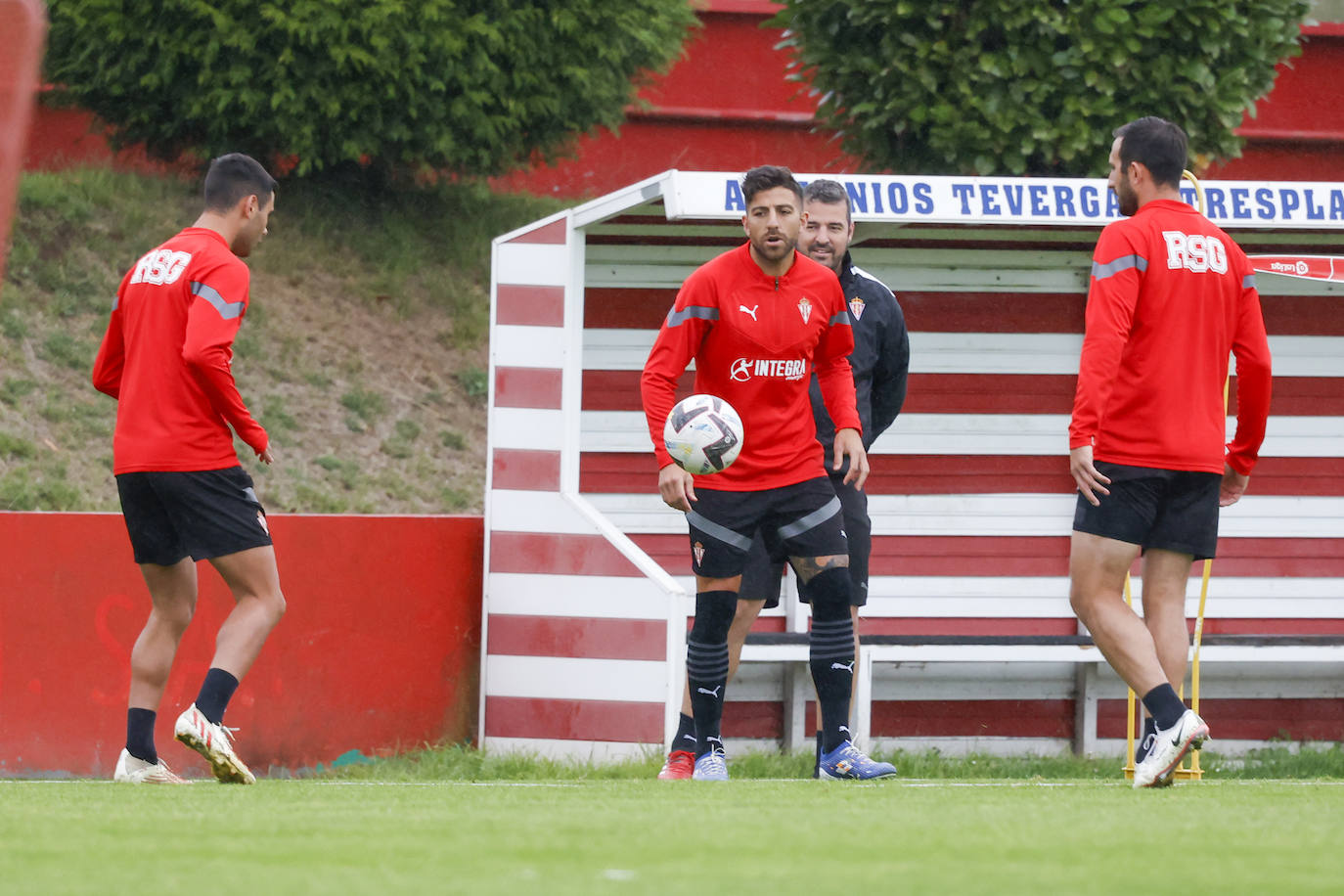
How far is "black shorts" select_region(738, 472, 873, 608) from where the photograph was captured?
21.6 feet

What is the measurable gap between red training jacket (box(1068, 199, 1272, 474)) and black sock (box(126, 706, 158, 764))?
3.15 meters

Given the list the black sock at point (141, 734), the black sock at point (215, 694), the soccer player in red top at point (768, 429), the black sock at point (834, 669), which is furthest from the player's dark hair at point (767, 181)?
the black sock at point (141, 734)

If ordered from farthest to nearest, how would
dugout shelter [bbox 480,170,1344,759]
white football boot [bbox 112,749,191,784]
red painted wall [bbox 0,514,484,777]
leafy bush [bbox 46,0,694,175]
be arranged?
leafy bush [bbox 46,0,694,175]
dugout shelter [bbox 480,170,1344,759]
red painted wall [bbox 0,514,484,777]
white football boot [bbox 112,749,191,784]

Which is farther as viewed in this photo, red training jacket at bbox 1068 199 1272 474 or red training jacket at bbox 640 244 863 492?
red training jacket at bbox 640 244 863 492

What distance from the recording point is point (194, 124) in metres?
14.0

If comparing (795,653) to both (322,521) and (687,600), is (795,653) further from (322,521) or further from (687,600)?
(322,521)

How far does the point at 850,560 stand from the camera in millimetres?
6633

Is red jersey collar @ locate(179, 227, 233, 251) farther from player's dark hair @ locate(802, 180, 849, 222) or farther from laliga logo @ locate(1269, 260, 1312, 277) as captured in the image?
laliga logo @ locate(1269, 260, 1312, 277)

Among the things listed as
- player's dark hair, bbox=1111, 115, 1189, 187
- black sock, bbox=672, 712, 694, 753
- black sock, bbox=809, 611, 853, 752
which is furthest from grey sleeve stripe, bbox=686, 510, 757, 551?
player's dark hair, bbox=1111, 115, 1189, 187

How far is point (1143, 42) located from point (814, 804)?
694 cm

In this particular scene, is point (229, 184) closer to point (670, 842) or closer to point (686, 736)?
point (686, 736)

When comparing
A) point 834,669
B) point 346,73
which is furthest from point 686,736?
point 346,73

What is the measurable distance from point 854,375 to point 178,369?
2517 mm

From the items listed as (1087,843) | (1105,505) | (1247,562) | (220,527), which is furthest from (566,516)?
(1087,843)
